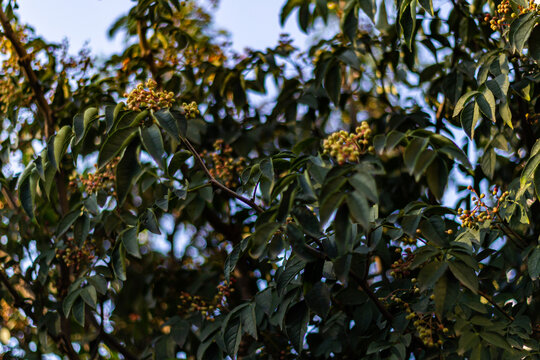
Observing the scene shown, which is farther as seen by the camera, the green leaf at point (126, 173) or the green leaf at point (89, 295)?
the green leaf at point (89, 295)

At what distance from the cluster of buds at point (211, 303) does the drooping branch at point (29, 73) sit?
3.29 feet


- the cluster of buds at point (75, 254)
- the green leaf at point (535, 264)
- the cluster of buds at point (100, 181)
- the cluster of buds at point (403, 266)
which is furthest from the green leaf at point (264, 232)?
the cluster of buds at point (75, 254)

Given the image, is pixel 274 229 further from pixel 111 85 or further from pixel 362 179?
pixel 111 85

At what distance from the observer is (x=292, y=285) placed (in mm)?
1670

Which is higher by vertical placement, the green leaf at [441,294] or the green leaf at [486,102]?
the green leaf at [486,102]

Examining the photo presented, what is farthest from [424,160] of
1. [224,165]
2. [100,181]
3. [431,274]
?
[100,181]

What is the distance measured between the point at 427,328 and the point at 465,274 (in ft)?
1.53

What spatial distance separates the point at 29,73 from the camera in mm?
2627

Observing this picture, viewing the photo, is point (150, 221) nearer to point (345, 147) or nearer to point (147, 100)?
point (147, 100)

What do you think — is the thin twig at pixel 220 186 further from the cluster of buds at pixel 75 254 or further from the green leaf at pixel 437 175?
the cluster of buds at pixel 75 254

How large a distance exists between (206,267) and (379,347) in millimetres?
1600

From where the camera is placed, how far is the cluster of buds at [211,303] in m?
2.29

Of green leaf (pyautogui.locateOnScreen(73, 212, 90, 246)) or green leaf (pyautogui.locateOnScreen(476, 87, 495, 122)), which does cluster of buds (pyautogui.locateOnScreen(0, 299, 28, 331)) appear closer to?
green leaf (pyautogui.locateOnScreen(73, 212, 90, 246))

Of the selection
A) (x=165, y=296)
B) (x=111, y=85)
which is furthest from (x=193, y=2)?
(x=165, y=296)
